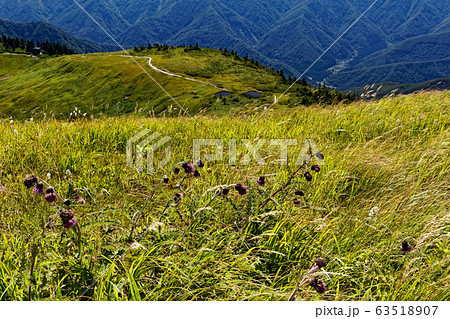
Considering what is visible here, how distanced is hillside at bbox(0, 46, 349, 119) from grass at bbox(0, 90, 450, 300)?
2960 inches

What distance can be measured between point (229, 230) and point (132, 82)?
126 metres

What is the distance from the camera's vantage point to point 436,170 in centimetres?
424

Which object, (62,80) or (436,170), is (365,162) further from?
(62,80)

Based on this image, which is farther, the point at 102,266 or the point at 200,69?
the point at 200,69

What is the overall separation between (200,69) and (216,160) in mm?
136974

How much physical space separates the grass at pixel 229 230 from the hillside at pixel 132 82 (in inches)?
2960

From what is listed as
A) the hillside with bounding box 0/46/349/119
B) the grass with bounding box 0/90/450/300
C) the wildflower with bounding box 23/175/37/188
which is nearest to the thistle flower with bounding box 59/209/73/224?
the grass with bounding box 0/90/450/300

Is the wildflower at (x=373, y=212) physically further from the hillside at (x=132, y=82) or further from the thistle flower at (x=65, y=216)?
the hillside at (x=132, y=82)

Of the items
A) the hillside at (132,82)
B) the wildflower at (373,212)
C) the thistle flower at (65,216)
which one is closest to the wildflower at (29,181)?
the thistle flower at (65,216)

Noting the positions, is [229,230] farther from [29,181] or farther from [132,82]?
[132,82]

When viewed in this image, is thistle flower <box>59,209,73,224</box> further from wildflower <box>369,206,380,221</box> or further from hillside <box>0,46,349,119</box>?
hillside <box>0,46,349,119</box>

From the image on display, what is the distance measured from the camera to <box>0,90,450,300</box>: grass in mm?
2387

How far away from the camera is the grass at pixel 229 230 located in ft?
7.83
